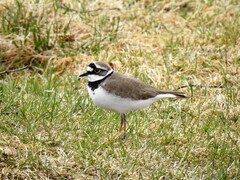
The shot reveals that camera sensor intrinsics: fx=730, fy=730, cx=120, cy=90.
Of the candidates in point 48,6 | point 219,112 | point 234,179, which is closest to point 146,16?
point 48,6

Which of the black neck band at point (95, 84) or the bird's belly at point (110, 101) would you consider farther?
the black neck band at point (95, 84)

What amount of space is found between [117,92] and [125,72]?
2.28 m

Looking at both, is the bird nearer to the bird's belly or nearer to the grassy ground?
the bird's belly

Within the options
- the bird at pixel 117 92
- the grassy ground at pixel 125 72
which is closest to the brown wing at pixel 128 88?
the bird at pixel 117 92

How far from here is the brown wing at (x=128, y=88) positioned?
578 cm

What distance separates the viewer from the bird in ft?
18.9

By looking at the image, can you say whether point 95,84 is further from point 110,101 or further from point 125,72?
point 125,72

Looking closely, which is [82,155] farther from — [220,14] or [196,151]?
[220,14]

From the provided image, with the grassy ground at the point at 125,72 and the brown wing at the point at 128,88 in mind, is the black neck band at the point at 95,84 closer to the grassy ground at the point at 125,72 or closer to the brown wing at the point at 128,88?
the brown wing at the point at 128,88

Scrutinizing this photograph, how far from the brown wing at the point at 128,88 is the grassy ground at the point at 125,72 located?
16.4 inches

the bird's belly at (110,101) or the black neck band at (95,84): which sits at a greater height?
the black neck band at (95,84)

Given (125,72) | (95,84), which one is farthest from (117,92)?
(125,72)

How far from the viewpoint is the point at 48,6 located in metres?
9.16

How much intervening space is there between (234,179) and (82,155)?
1.19m
